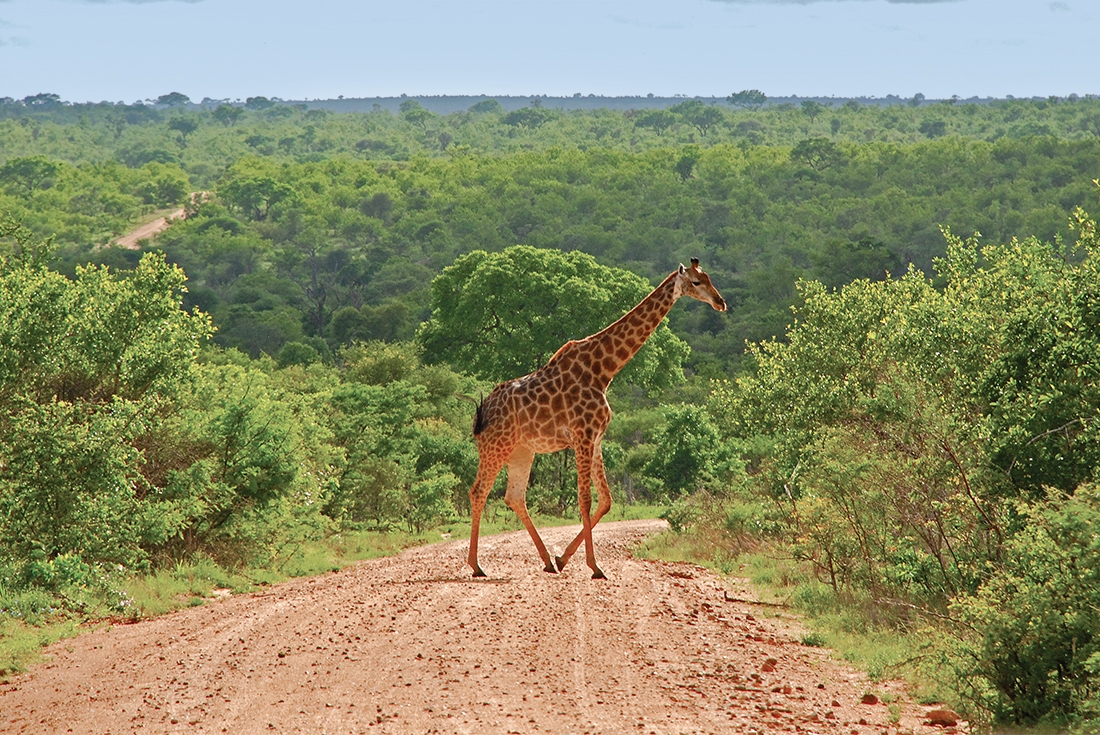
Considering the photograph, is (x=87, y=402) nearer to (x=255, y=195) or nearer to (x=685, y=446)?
(x=685, y=446)

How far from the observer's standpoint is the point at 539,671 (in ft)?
33.2

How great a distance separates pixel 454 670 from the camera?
394 inches

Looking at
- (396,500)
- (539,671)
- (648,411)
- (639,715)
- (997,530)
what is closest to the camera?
(639,715)

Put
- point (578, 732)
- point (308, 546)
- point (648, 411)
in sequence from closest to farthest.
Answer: point (578, 732) < point (308, 546) < point (648, 411)

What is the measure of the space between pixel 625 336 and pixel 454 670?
7579 millimetres

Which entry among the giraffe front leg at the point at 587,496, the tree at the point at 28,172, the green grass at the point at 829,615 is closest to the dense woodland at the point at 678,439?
the green grass at the point at 829,615

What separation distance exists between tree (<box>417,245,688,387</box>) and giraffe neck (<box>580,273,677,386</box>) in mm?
24858

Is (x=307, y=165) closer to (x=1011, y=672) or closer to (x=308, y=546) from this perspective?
(x=308, y=546)

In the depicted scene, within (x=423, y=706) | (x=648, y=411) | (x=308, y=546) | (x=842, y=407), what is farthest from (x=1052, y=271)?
(x=648, y=411)

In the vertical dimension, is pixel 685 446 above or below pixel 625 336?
below

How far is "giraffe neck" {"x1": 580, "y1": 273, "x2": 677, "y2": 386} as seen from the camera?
54.4 feet

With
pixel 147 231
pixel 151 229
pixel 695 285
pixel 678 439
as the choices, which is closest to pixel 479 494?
pixel 695 285

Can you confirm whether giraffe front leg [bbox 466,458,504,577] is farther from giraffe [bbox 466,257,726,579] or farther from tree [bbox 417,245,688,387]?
tree [bbox 417,245,688,387]

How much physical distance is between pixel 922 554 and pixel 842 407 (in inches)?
204
